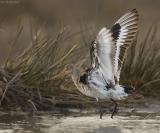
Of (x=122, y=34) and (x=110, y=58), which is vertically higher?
(x=122, y=34)

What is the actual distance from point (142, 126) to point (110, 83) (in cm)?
69

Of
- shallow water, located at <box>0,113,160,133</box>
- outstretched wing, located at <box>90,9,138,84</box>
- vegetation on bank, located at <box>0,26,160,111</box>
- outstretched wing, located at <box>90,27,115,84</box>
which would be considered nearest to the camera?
shallow water, located at <box>0,113,160,133</box>

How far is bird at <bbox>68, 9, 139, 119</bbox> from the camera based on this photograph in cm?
1140

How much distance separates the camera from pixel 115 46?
37.9ft

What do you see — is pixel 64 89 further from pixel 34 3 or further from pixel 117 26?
pixel 34 3

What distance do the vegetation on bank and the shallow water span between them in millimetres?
428

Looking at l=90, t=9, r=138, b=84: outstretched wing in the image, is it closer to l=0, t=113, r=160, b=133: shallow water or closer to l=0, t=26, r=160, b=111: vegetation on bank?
l=0, t=113, r=160, b=133: shallow water

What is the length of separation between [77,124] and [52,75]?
5.78 feet

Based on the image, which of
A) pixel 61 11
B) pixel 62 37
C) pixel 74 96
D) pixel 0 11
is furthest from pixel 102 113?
pixel 61 11

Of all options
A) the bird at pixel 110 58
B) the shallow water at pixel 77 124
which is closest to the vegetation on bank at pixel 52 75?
the shallow water at pixel 77 124

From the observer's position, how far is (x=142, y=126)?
11438 mm

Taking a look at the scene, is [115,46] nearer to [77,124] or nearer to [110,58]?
[110,58]

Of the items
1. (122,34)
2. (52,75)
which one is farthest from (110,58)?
(52,75)

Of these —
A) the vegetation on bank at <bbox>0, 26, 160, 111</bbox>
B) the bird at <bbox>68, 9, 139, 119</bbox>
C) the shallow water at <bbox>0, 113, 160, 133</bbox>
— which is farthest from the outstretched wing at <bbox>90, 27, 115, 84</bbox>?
the vegetation on bank at <bbox>0, 26, 160, 111</bbox>
